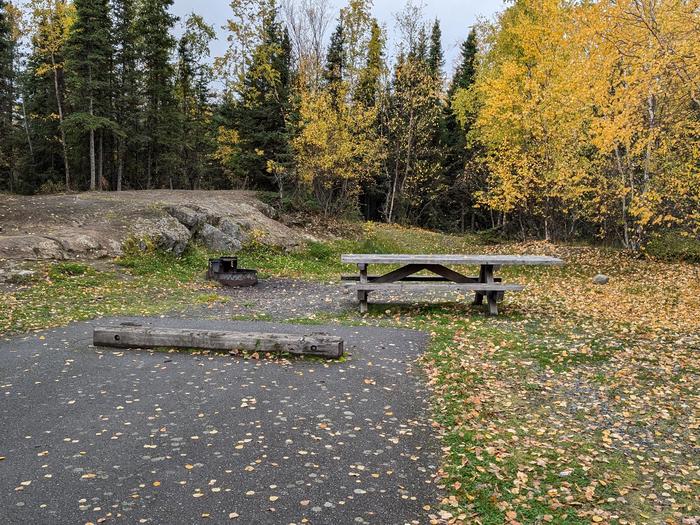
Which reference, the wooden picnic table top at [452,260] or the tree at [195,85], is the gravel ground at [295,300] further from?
the tree at [195,85]

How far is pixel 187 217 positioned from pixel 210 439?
12.9 meters

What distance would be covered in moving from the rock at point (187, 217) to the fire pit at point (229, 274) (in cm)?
382

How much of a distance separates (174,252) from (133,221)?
1672 millimetres

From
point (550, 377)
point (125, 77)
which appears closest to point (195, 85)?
point (125, 77)

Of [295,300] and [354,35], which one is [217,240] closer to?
[295,300]

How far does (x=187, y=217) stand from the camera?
626 inches

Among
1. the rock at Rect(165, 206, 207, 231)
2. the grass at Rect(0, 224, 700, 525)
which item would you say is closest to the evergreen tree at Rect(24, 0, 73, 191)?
the rock at Rect(165, 206, 207, 231)

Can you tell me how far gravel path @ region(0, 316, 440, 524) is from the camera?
314 centimetres

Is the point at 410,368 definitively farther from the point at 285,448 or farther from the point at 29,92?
the point at 29,92

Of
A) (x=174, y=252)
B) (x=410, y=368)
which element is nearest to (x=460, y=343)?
(x=410, y=368)

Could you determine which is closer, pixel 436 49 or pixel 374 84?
pixel 374 84

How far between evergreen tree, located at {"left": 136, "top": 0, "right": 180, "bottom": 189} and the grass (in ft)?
43.2

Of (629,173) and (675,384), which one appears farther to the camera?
(629,173)

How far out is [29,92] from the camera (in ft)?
92.7
